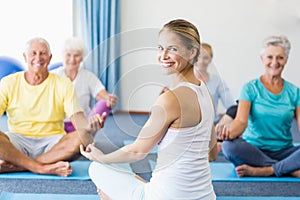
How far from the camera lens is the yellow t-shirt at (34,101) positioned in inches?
121

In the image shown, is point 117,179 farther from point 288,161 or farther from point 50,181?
point 288,161

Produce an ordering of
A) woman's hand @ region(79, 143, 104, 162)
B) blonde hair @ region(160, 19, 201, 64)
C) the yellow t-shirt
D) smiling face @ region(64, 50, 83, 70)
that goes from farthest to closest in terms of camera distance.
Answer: smiling face @ region(64, 50, 83, 70), the yellow t-shirt, woman's hand @ region(79, 143, 104, 162), blonde hair @ region(160, 19, 201, 64)

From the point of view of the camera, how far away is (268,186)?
2951mm

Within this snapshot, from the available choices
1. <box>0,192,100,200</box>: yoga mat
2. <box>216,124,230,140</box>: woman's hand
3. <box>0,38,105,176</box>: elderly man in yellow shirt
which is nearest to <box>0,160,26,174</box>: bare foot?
<box>0,38,105,176</box>: elderly man in yellow shirt

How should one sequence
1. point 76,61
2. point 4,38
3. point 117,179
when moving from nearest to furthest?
point 117,179
point 76,61
point 4,38

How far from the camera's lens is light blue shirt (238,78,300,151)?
3.11 meters

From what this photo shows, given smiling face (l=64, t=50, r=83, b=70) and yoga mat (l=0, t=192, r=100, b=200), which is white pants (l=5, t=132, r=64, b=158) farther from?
smiling face (l=64, t=50, r=83, b=70)

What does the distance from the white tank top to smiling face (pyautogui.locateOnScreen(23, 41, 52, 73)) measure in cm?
139

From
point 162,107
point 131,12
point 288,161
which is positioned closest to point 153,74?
point 162,107

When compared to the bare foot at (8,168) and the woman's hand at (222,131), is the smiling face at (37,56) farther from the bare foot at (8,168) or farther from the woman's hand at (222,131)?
the woman's hand at (222,131)

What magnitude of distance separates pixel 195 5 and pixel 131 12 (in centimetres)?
71

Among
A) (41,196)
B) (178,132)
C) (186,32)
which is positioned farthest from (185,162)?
(41,196)

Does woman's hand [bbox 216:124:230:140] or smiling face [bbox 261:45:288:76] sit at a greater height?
smiling face [bbox 261:45:288:76]

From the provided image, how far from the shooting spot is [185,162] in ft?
6.05
